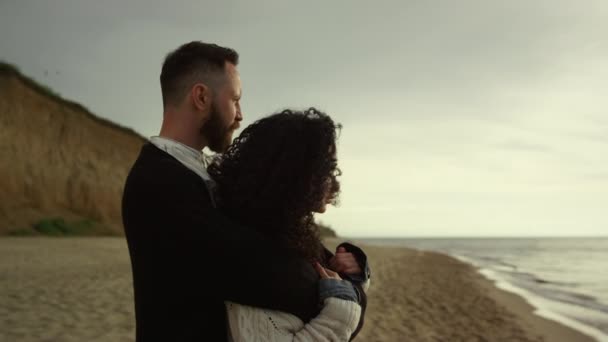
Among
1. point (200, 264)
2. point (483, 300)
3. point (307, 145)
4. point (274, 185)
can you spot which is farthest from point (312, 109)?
point (483, 300)

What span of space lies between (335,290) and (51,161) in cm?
2015

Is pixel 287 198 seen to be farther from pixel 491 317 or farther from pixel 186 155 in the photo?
pixel 491 317

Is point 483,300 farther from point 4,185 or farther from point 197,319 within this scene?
point 4,185

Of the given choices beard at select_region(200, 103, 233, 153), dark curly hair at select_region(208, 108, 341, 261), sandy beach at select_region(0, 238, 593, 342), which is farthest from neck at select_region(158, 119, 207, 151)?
sandy beach at select_region(0, 238, 593, 342)

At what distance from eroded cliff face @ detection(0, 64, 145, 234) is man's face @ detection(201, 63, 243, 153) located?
16055mm

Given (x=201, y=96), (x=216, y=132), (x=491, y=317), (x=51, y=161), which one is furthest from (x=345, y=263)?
(x=51, y=161)

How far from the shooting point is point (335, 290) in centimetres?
150

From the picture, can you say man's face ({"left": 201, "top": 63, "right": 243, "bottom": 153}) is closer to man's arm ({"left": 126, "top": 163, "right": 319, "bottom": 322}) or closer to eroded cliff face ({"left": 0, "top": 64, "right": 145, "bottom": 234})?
man's arm ({"left": 126, "top": 163, "right": 319, "bottom": 322})

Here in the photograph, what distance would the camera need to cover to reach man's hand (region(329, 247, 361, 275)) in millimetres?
1769

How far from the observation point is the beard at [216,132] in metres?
1.70

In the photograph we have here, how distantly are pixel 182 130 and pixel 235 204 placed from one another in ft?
1.23

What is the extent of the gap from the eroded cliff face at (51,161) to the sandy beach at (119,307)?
14.5ft

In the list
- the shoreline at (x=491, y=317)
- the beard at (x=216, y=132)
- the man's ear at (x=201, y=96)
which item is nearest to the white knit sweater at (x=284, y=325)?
the beard at (x=216, y=132)

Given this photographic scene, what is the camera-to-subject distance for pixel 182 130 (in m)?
1.68
